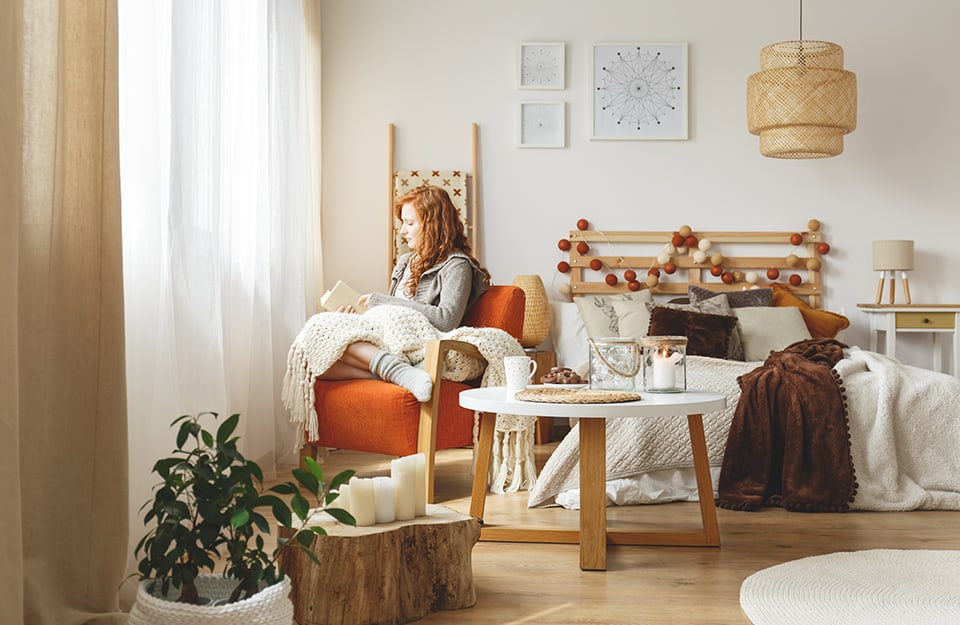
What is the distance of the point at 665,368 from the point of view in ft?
8.90

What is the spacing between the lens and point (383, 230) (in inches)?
208

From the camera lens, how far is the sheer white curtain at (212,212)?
2.31 meters

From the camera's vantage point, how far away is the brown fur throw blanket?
3.21 metres

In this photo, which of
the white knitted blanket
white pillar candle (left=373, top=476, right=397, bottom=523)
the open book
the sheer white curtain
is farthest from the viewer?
the open book

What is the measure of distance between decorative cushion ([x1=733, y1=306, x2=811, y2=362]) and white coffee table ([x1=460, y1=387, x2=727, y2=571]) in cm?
186

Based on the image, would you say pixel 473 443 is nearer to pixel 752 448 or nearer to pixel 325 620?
pixel 752 448

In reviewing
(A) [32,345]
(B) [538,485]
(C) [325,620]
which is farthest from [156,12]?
(B) [538,485]

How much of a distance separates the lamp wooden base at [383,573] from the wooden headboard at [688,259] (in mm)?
3228

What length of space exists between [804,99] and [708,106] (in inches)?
30.6

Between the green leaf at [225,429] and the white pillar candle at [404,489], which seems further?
the white pillar candle at [404,489]

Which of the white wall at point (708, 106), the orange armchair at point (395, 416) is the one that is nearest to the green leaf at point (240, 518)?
the orange armchair at point (395, 416)

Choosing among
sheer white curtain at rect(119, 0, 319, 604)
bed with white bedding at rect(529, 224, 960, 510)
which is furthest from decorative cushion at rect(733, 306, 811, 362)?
sheer white curtain at rect(119, 0, 319, 604)

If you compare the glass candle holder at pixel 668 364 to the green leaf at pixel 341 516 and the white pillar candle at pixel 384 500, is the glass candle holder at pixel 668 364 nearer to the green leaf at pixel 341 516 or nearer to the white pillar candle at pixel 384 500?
the white pillar candle at pixel 384 500

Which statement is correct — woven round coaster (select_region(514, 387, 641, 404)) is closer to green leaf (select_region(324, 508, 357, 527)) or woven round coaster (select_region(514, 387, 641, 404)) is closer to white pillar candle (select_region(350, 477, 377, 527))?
white pillar candle (select_region(350, 477, 377, 527))
